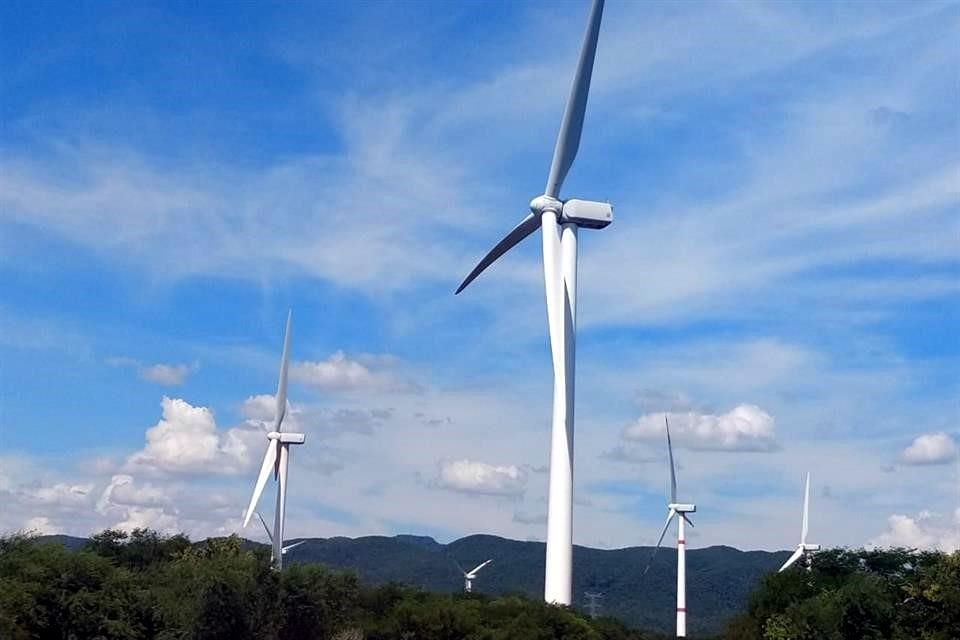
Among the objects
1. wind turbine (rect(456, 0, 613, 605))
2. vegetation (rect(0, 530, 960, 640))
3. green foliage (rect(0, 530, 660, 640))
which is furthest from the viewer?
green foliage (rect(0, 530, 660, 640))

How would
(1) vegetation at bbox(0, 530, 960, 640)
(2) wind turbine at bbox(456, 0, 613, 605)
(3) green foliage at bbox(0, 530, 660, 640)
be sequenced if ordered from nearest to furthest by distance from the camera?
(2) wind turbine at bbox(456, 0, 613, 605) < (1) vegetation at bbox(0, 530, 960, 640) < (3) green foliage at bbox(0, 530, 660, 640)

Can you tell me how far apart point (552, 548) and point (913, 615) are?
75.9 feet

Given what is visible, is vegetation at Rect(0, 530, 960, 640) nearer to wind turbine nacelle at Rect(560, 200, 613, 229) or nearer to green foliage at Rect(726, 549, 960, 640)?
green foliage at Rect(726, 549, 960, 640)

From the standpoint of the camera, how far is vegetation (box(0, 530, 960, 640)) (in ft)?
233

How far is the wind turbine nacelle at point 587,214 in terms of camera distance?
67562 mm

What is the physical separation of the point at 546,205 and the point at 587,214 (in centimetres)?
230

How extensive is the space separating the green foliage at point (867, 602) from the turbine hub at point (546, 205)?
28855mm

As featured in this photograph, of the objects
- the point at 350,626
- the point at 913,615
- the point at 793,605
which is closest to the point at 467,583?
the point at 350,626

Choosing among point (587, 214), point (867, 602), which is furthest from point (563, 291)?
point (867, 602)

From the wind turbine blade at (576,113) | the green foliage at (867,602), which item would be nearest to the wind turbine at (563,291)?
the wind turbine blade at (576,113)

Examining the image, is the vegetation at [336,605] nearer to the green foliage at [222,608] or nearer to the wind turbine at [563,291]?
the green foliage at [222,608]

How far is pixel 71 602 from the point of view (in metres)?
71.9

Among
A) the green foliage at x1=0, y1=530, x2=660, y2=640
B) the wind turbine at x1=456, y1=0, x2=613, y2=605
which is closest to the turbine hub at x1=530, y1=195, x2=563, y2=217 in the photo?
the wind turbine at x1=456, y1=0, x2=613, y2=605

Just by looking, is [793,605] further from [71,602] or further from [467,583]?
[467,583]
